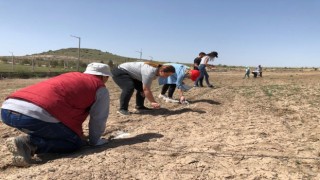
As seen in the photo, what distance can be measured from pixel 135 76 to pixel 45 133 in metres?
3.58

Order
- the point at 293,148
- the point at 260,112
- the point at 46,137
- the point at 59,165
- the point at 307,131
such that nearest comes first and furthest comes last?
the point at 59,165
the point at 46,137
the point at 293,148
the point at 307,131
the point at 260,112

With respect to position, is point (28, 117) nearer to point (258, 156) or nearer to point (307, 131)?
point (258, 156)

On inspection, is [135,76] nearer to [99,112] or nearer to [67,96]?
[99,112]

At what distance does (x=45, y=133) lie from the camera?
434 cm

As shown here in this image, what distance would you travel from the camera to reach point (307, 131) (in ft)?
19.5

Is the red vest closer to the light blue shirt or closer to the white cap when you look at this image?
the white cap

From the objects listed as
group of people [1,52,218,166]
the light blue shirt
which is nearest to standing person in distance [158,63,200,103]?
the light blue shirt

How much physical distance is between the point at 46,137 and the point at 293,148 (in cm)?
306

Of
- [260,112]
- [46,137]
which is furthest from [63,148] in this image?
[260,112]

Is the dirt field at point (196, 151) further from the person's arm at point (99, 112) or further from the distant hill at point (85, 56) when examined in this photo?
the distant hill at point (85, 56)

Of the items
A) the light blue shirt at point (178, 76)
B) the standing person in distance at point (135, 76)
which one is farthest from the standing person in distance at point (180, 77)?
the standing person in distance at point (135, 76)

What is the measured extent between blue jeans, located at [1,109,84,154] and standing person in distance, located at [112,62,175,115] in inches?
106

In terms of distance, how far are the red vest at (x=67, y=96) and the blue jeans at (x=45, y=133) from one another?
0.10m

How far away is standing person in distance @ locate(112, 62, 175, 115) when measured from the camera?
724cm
